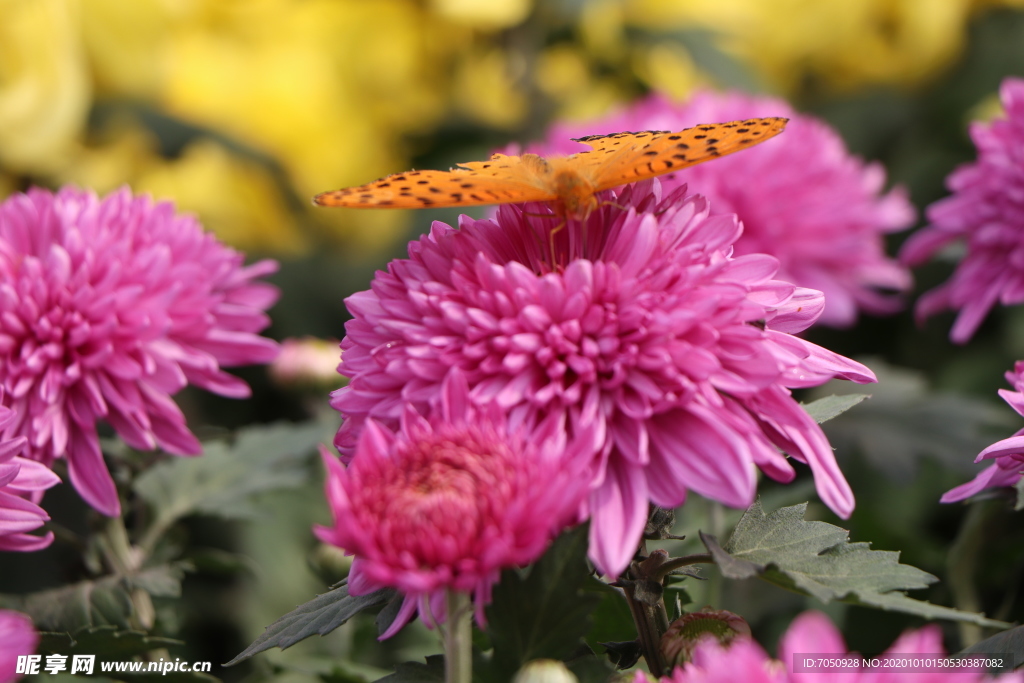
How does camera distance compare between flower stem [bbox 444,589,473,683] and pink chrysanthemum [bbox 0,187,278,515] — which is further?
pink chrysanthemum [bbox 0,187,278,515]

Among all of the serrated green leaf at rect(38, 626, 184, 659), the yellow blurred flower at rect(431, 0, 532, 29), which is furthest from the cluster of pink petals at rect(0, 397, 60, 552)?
the yellow blurred flower at rect(431, 0, 532, 29)

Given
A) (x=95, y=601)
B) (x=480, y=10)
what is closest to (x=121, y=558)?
(x=95, y=601)

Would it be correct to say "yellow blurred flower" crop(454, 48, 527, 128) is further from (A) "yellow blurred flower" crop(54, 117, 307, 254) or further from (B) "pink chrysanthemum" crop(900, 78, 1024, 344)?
(B) "pink chrysanthemum" crop(900, 78, 1024, 344)

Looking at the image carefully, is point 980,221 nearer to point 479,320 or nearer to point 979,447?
point 979,447

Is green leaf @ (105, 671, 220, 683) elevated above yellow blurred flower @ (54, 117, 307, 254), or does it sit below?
below

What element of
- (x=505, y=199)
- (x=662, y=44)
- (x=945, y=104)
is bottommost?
(x=505, y=199)

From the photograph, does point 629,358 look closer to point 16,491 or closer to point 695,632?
point 695,632

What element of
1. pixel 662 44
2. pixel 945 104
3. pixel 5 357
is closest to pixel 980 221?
pixel 5 357
